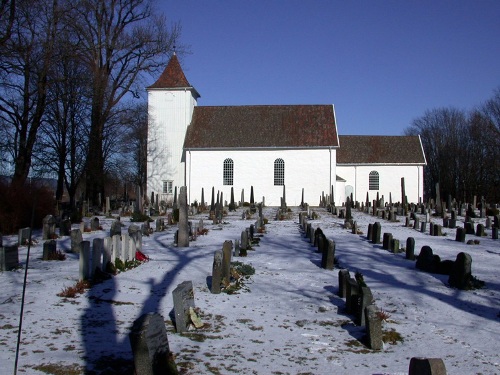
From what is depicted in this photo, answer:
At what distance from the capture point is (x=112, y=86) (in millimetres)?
35125

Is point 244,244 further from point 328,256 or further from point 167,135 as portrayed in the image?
point 167,135

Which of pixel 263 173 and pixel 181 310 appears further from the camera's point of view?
pixel 263 173

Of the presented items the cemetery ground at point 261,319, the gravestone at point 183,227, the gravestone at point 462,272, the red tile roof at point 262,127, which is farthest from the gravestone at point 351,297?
the red tile roof at point 262,127

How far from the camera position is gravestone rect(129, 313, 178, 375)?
503 cm

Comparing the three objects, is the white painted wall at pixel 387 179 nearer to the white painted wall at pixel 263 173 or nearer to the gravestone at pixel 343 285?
the white painted wall at pixel 263 173

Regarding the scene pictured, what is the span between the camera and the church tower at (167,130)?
141 feet

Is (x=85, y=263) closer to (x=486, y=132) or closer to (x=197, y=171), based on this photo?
(x=197, y=171)

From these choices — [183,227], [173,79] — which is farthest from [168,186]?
[183,227]

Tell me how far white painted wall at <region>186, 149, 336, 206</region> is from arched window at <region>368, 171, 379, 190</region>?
6.89 meters

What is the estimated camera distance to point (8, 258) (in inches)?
415

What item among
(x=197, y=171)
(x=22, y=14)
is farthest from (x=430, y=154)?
(x=22, y=14)

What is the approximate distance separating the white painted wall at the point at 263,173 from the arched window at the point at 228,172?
277mm

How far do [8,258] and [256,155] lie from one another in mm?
31925

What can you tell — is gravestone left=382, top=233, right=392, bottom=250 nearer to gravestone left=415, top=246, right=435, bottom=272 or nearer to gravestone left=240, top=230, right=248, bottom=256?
gravestone left=415, top=246, right=435, bottom=272
